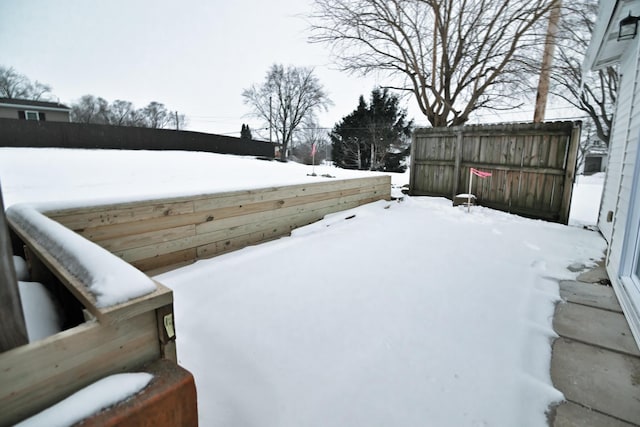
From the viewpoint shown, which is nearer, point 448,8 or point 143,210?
point 143,210

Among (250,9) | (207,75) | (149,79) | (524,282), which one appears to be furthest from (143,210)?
(149,79)

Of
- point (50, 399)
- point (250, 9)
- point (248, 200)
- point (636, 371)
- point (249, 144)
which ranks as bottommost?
point (636, 371)

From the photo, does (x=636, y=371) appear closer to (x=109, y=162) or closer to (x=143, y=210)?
(x=143, y=210)

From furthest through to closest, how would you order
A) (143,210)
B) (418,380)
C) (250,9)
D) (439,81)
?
(250,9), (439,81), (143,210), (418,380)

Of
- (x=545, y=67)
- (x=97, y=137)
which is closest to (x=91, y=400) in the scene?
(x=545, y=67)

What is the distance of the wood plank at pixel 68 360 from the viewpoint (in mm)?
754

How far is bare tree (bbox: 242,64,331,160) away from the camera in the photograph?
81.9 feet

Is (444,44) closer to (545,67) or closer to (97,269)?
(545,67)

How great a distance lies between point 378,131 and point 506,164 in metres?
14.2

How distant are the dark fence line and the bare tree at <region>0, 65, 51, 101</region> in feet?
60.1

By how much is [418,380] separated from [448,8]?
372 inches

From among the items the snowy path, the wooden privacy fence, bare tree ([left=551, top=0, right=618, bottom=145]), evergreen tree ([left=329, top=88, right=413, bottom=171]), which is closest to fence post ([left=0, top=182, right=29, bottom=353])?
the snowy path

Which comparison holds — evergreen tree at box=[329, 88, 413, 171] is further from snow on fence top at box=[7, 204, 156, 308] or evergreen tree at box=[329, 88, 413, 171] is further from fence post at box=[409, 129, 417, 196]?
snow on fence top at box=[7, 204, 156, 308]

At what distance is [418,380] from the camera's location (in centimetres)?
146
